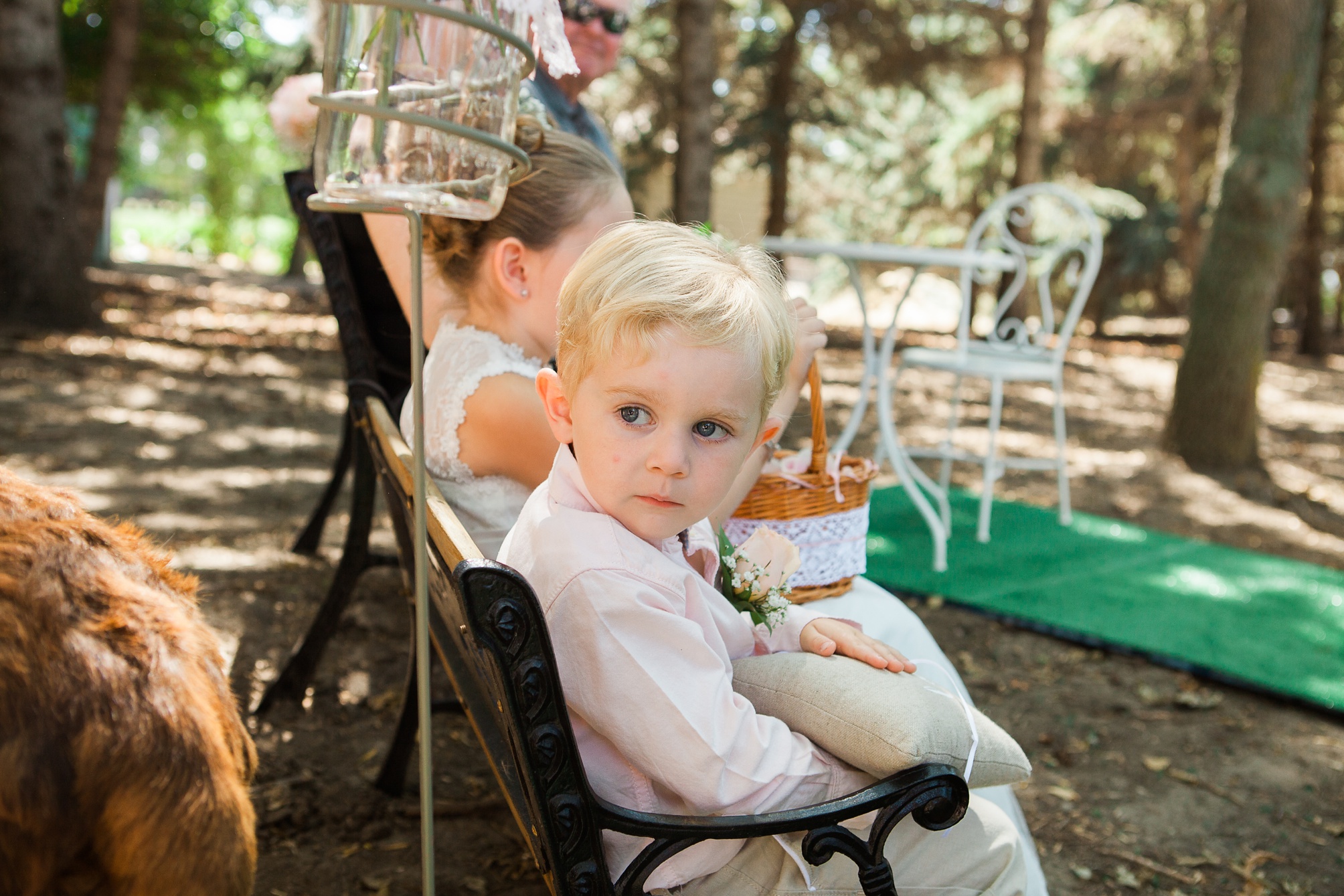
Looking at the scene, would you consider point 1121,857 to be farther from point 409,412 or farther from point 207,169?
point 207,169

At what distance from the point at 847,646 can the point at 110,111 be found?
37.6 ft

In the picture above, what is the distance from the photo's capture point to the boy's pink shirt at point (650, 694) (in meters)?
1.11

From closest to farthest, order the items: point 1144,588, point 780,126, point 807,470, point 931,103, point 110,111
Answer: point 807,470, point 1144,588, point 110,111, point 780,126, point 931,103

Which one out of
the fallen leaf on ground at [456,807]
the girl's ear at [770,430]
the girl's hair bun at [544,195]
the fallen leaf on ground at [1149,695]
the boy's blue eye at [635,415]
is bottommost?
the fallen leaf on ground at [1149,695]

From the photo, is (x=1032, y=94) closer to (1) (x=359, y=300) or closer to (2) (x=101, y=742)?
(1) (x=359, y=300)

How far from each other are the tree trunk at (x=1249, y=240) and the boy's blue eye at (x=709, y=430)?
611 cm

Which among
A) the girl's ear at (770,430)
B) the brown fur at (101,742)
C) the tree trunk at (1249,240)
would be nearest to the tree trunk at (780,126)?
the tree trunk at (1249,240)

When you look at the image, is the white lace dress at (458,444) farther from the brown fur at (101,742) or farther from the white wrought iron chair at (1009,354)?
the white wrought iron chair at (1009,354)

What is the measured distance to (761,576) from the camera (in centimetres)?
141

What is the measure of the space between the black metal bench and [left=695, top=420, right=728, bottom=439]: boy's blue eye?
1.01ft

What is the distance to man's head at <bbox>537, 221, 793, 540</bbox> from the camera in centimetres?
117

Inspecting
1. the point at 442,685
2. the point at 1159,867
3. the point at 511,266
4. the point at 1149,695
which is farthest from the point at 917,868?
the point at 1149,695

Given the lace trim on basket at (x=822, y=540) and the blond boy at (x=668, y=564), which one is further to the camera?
the lace trim on basket at (x=822, y=540)

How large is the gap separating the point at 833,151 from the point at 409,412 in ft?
49.4
